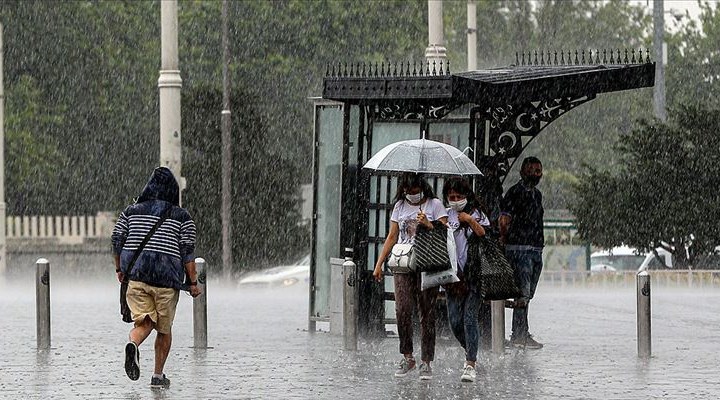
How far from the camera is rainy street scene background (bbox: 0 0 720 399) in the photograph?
1606 centimetres

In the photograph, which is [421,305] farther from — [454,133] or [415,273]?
[454,133]

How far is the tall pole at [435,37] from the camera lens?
27391 mm

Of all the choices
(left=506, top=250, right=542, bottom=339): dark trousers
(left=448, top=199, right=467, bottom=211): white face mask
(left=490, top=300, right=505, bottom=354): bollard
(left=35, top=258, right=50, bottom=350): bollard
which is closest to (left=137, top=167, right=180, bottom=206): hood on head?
(left=448, top=199, right=467, bottom=211): white face mask

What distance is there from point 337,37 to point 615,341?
48.5 meters

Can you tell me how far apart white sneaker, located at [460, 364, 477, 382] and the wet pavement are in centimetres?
7

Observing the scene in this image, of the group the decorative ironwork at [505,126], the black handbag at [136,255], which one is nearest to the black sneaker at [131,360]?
the black handbag at [136,255]

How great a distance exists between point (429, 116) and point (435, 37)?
33.6 ft

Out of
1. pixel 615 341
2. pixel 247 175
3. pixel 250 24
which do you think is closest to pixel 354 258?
pixel 615 341

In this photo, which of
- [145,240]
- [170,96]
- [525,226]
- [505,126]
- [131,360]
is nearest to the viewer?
[131,360]

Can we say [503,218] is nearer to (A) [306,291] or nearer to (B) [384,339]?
(B) [384,339]

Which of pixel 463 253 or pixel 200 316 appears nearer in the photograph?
pixel 463 253

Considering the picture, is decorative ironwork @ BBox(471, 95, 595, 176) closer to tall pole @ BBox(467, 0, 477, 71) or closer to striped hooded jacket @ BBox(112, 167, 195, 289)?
striped hooded jacket @ BBox(112, 167, 195, 289)

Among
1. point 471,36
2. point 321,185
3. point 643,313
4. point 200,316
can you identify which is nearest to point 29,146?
point 471,36

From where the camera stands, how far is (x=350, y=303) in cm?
1712
